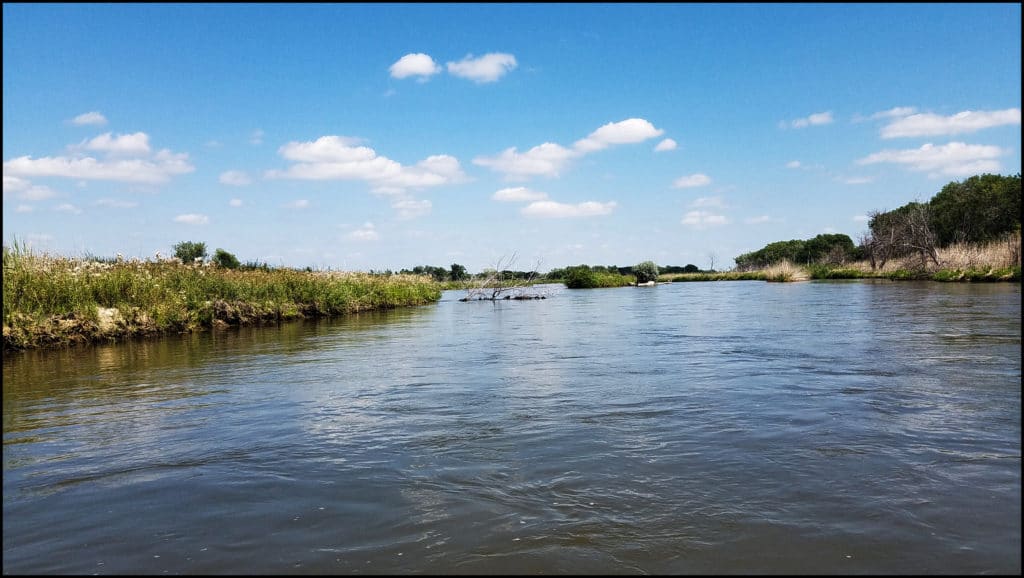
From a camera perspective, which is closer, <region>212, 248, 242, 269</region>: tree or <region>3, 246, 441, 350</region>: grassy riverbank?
<region>3, 246, 441, 350</region>: grassy riverbank

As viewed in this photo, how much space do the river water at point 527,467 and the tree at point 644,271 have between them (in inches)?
2578

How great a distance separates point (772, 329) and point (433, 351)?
31.2ft

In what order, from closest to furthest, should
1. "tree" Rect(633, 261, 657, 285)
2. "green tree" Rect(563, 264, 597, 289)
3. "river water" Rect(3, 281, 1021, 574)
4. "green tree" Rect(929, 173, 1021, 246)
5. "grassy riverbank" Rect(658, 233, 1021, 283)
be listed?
1. "river water" Rect(3, 281, 1021, 574)
2. "grassy riverbank" Rect(658, 233, 1021, 283)
3. "green tree" Rect(929, 173, 1021, 246)
4. "green tree" Rect(563, 264, 597, 289)
5. "tree" Rect(633, 261, 657, 285)

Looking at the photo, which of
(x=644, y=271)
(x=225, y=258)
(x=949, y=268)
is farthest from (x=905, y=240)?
(x=225, y=258)

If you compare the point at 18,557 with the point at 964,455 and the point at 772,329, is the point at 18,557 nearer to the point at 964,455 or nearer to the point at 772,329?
the point at 964,455

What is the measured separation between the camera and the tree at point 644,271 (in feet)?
249

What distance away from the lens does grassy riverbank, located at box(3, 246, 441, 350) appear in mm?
14469

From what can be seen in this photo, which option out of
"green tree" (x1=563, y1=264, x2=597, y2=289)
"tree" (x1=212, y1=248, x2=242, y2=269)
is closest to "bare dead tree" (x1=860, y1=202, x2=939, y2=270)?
"green tree" (x1=563, y1=264, x2=597, y2=289)

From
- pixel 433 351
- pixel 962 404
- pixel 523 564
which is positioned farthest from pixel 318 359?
pixel 962 404

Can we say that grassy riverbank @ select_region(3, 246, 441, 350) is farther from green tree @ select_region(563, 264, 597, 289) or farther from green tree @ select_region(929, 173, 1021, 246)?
green tree @ select_region(929, 173, 1021, 246)

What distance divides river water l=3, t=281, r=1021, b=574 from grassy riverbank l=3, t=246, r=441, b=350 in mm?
4544

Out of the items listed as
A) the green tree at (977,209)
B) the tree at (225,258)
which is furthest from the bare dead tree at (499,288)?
the green tree at (977,209)

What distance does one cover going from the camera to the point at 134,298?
1736cm

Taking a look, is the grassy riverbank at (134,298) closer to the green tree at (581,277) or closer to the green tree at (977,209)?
the green tree at (581,277)
